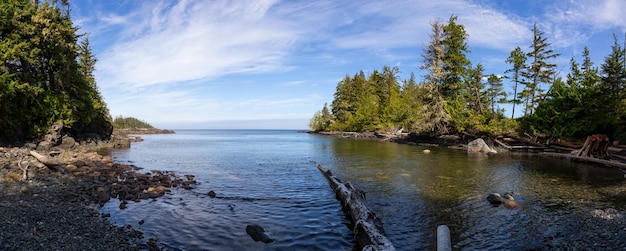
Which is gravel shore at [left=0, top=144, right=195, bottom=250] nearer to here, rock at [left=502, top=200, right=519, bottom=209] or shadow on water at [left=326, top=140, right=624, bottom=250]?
shadow on water at [left=326, top=140, right=624, bottom=250]

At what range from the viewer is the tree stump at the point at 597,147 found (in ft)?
74.7

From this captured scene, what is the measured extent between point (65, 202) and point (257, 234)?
6952mm

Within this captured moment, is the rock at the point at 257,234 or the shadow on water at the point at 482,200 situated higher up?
the shadow on water at the point at 482,200

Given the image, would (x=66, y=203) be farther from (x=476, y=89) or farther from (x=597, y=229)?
(x=476, y=89)

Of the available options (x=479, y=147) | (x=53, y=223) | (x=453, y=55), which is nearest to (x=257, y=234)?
(x=53, y=223)

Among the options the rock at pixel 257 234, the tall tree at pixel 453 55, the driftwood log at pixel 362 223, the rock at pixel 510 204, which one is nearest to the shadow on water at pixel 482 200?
the rock at pixel 510 204

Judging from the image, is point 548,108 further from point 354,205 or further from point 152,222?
point 152,222

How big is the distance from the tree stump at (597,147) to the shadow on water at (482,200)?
80.8 inches

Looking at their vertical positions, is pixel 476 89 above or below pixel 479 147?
above

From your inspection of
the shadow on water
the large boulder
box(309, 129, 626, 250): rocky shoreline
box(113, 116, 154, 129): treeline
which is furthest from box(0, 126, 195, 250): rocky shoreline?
box(113, 116, 154, 129): treeline

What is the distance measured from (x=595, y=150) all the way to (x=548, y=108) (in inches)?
391

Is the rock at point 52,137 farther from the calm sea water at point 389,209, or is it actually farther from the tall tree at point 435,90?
the tall tree at point 435,90

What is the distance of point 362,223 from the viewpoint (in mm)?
8484

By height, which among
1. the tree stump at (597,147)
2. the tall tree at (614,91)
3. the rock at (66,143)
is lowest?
the rock at (66,143)
